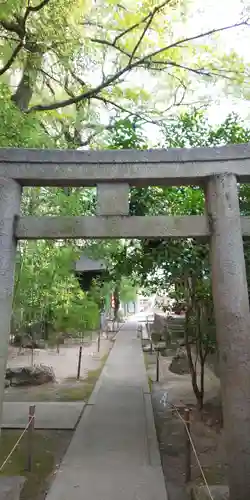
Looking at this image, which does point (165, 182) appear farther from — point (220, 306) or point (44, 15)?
point (44, 15)

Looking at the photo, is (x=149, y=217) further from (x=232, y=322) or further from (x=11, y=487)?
(x=11, y=487)

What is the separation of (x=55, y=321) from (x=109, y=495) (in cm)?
1283

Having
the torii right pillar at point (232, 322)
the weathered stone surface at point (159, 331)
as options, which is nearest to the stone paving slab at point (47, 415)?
the torii right pillar at point (232, 322)

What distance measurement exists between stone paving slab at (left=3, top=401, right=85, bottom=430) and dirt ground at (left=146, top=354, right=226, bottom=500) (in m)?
1.64

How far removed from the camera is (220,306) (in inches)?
135

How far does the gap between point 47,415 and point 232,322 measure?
5.00 m

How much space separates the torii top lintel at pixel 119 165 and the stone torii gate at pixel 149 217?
0.01 m

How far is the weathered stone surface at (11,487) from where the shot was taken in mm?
3674

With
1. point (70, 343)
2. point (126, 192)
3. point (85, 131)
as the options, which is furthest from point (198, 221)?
point (70, 343)

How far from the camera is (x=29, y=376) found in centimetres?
980

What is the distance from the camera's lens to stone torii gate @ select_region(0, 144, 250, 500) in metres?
→ 3.41

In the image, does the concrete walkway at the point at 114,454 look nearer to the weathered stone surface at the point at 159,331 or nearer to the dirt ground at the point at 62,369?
the dirt ground at the point at 62,369

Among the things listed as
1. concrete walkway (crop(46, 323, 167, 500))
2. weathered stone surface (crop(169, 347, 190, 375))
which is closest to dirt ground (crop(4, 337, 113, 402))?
concrete walkway (crop(46, 323, 167, 500))

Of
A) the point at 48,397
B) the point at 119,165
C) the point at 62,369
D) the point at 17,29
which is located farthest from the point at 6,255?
the point at 62,369
